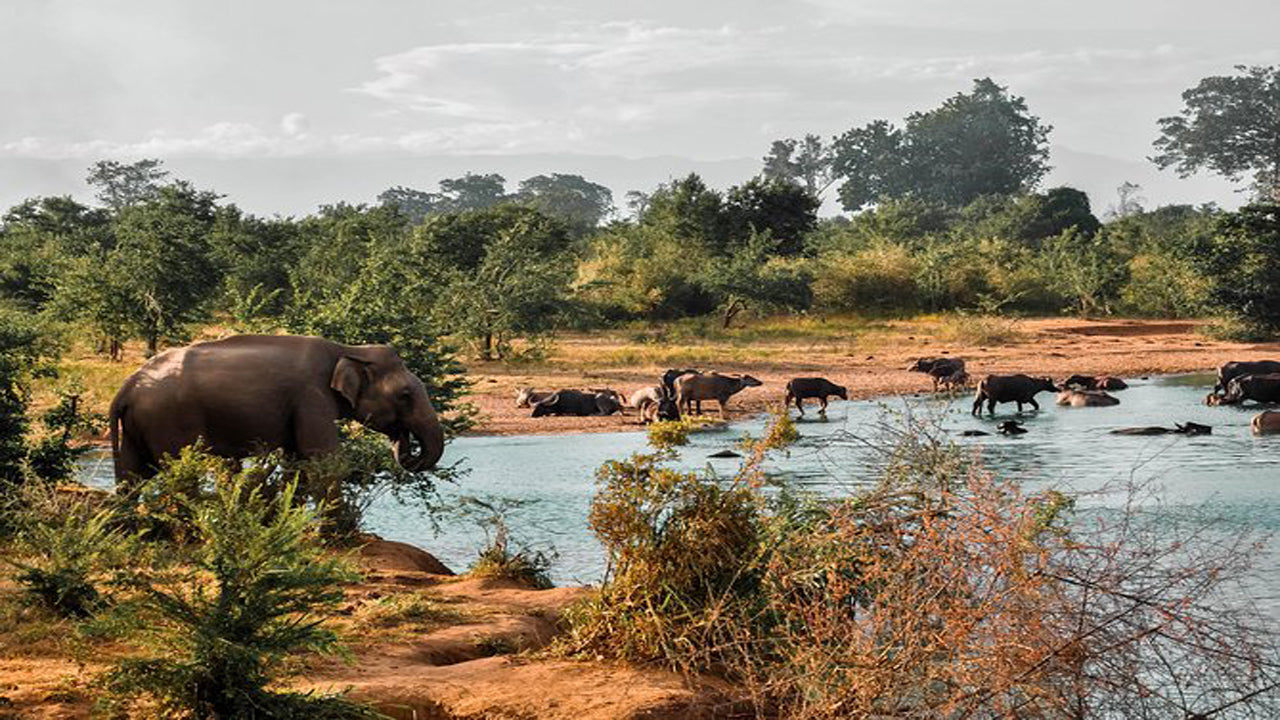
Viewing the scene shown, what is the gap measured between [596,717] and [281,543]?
70.4 inches

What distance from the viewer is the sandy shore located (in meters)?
27.6

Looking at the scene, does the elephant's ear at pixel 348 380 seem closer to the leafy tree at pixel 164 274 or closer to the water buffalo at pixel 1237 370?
the leafy tree at pixel 164 274

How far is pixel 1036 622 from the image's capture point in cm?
609

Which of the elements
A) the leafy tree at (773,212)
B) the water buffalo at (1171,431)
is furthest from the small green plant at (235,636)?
the leafy tree at (773,212)

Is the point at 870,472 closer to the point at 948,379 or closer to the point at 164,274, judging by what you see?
the point at 948,379

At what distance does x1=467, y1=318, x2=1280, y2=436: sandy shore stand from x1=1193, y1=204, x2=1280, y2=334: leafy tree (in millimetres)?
1115

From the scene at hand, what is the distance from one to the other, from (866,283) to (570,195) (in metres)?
76.8

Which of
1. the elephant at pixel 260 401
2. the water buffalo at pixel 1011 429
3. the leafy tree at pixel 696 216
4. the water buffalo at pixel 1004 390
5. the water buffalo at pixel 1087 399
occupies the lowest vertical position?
the water buffalo at pixel 1011 429

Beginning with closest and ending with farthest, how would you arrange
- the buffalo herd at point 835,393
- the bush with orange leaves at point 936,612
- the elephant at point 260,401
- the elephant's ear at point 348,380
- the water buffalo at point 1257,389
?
the bush with orange leaves at point 936,612 → the elephant at point 260,401 → the elephant's ear at point 348,380 → the buffalo herd at point 835,393 → the water buffalo at point 1257,389

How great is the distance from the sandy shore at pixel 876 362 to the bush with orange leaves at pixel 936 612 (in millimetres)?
15940

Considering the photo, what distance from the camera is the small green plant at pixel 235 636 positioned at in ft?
21.0

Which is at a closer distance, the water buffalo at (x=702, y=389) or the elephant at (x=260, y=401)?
the elephant at (x=260, y=401)

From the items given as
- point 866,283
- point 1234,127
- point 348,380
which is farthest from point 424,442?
point 1234,127

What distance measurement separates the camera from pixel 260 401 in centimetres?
1105
